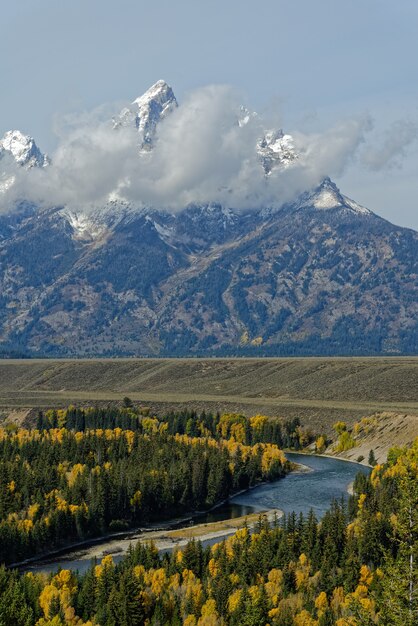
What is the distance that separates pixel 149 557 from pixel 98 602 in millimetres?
16351

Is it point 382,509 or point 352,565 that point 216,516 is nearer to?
point 382,509

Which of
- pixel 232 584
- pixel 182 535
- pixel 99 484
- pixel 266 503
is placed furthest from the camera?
pixel 266 503

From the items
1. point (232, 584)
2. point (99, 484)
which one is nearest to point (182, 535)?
point (99, 484)

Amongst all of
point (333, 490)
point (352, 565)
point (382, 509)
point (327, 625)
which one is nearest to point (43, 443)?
point (333, 490)

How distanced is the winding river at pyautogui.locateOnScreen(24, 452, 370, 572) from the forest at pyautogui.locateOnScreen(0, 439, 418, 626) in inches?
704

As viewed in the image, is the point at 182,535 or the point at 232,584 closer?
the point at 232,584

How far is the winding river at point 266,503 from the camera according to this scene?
132250mm

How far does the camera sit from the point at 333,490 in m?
179

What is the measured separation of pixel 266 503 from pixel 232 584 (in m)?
66.0

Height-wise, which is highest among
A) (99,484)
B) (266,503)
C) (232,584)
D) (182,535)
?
(99,484)

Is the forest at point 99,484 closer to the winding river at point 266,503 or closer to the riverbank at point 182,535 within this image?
the winding river at point 266,503

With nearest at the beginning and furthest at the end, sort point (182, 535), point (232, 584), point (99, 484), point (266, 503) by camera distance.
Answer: point (232, 584)
point (182, 535)
point (99, 484)
point (266, 503)

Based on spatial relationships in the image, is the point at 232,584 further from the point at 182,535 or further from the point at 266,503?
the point at 266,503

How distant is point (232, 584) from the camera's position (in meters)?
105
